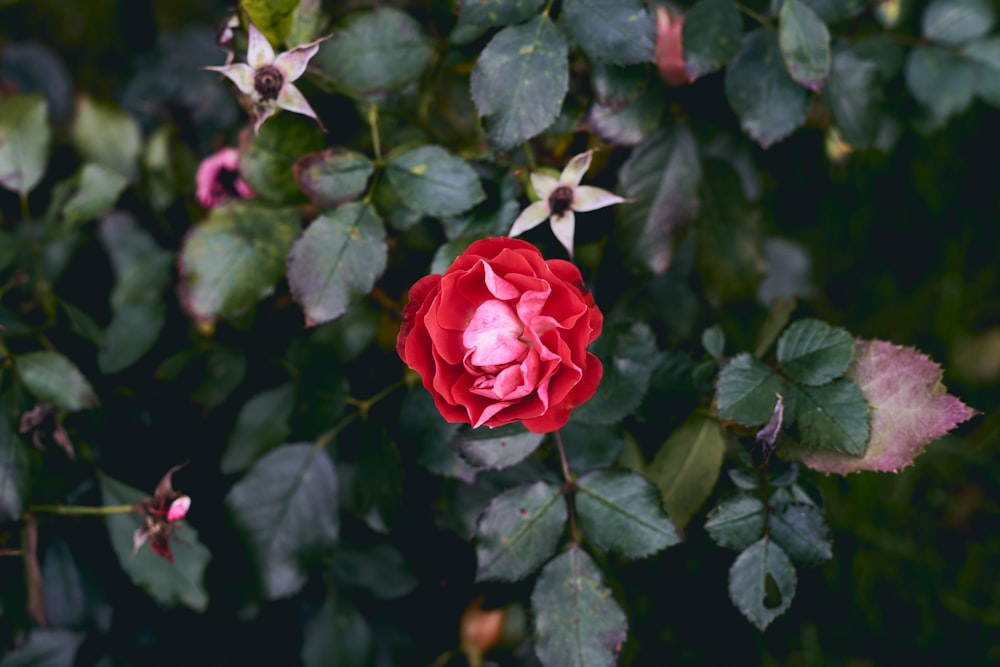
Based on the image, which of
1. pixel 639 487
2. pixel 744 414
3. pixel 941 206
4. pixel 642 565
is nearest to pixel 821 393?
pixel 744 414

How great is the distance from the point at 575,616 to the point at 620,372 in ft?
0.93

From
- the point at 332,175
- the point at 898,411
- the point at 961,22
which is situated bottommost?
the point at 898,411

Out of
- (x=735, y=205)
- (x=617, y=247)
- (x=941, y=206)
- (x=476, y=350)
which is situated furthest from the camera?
(x=941, y=206)

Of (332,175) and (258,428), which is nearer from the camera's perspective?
(332,175)

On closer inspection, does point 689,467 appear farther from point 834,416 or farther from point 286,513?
point 286,513

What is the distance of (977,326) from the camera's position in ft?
5.86

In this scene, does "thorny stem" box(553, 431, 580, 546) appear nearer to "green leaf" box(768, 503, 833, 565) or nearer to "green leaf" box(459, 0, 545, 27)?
"green leaf" box(768, 503, 833, 565)

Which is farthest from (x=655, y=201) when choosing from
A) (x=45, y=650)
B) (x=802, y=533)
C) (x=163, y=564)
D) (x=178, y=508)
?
(x=45, y=650)

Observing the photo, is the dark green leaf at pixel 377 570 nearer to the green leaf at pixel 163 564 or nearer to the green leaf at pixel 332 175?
the green leaf at pixel 163 564

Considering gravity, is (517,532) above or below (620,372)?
below

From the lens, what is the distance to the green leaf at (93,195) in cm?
111

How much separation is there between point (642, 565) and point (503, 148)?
758 millimetres

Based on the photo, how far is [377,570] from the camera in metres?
1.17

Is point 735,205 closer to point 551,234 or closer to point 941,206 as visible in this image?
point 551,234
